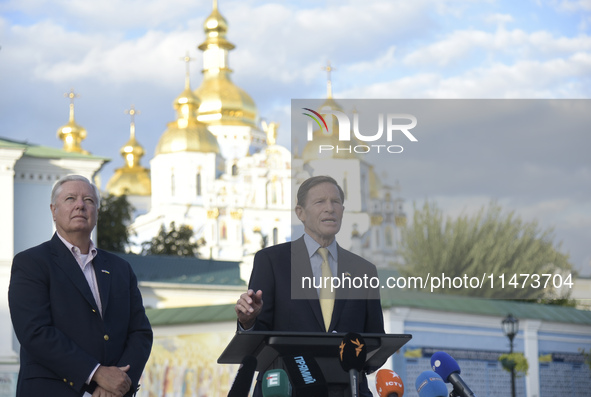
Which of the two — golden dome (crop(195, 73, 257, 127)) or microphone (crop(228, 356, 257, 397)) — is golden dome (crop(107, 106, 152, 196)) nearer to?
golden dome (crop(195, 73, 257, 127))

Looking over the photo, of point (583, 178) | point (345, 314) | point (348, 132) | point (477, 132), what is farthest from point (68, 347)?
point (583, 178)

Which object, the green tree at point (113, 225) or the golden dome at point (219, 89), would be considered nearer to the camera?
the green tree at point (113, 225)

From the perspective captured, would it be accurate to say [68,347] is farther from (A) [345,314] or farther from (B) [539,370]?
(B) [539,370]

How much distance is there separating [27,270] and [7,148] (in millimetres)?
24087

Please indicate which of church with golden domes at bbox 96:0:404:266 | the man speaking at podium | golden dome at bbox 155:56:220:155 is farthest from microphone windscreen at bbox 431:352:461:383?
golden dome at bbox 155:56:220:155

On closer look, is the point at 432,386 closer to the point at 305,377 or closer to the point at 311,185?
the point at 305,377

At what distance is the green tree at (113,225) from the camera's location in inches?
1570

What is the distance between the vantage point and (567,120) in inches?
172

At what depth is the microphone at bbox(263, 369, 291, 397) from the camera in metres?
3.14

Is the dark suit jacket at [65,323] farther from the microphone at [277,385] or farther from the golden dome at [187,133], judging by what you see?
the golden dome at [187,133]

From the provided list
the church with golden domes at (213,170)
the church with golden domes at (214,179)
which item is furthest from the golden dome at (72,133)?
the church with golden domes at (214,179)

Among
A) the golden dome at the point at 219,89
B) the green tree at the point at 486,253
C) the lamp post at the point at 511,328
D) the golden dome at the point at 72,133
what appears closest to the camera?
the green tree at the point at 486,253

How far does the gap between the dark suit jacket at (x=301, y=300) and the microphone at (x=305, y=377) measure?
1.64 feet

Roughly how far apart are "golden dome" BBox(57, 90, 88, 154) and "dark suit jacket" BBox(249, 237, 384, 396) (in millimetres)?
59433
